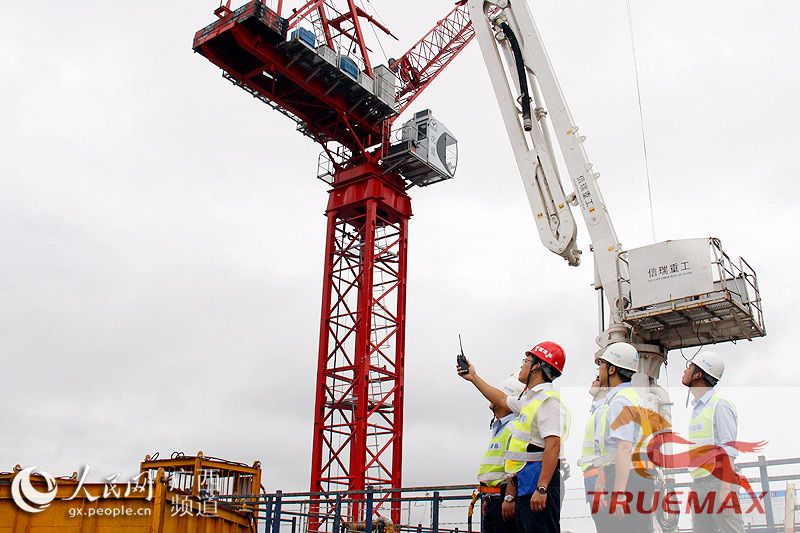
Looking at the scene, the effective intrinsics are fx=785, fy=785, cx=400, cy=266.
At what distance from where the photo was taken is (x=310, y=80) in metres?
28.1

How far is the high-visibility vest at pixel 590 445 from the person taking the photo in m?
6.40

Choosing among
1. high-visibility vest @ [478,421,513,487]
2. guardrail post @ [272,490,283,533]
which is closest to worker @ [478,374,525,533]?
high-visibility vest @ [478,421,513,487]

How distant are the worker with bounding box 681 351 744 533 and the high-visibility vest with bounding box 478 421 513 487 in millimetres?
1756

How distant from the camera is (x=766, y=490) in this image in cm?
1009

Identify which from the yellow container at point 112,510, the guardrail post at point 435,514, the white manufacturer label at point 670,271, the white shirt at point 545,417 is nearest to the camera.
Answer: the white shirt at point 545,417

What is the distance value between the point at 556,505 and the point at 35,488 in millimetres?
8774

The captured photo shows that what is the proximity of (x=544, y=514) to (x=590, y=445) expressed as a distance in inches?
39.4

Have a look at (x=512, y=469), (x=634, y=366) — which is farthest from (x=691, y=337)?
(x=512, y=469)

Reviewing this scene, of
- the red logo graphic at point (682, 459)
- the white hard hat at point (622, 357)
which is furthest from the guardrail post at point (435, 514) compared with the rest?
the white hard hat at point (622, 357)

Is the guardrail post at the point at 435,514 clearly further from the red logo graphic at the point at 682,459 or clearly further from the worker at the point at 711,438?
the worker at the point at 711,438

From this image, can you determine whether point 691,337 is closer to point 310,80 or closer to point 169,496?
point 169,496

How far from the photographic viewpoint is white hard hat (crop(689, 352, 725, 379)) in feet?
23.4

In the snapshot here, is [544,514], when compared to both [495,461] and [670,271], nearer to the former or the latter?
[495,461]

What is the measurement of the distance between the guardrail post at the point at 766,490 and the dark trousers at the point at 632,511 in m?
4.03
